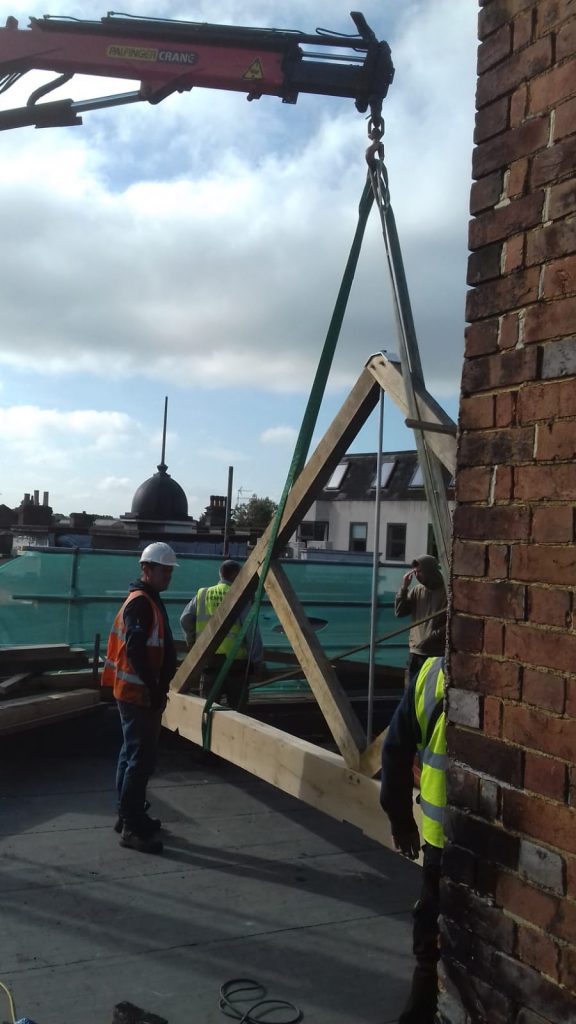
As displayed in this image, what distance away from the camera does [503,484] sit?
7.17 feet

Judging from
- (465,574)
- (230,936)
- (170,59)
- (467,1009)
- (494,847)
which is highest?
(170,59)

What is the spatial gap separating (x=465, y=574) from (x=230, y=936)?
2.68 m

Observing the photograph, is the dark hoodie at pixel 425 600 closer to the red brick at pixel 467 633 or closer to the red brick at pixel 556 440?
the red brick at pixel 467 633

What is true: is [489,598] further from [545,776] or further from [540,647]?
[545,776]

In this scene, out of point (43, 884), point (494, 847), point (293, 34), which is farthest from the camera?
point (293, 34)

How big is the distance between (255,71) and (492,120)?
6211 millimetres

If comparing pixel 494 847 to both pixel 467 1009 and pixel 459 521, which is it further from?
pixel 459 521

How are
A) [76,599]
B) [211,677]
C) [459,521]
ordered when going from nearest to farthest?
1. [459,521]
2. [211,677]
3. [76,599]

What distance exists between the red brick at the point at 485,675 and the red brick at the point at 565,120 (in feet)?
A: 4.06

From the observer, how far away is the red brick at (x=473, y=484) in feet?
7.34

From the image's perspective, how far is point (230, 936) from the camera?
4.12m

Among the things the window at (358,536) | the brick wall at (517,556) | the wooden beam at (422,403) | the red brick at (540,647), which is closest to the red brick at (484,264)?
the brick wall at (517,556)

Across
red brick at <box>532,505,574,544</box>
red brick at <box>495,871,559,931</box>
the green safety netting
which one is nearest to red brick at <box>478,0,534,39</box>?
red brick at <box>532,505,574,544</box>

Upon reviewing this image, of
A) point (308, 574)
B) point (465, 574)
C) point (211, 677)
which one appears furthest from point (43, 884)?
point (308, 574)
